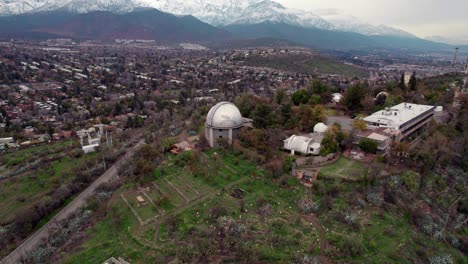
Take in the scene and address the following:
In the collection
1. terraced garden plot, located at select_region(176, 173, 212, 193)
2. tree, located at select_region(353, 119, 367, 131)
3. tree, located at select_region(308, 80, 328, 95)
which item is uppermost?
tree, located at select_region(308, 80, 328, 95)

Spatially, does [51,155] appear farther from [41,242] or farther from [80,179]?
[41,242]

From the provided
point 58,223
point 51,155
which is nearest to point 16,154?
point 51,155

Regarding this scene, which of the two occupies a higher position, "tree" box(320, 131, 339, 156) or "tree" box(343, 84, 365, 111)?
"tree" box(343, 84, 365, 111)

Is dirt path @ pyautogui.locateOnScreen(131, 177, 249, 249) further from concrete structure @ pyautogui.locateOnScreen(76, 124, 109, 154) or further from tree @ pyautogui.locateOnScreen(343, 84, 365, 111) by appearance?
tree @ pyautogui.locateOnScreen(343, 84, 365, 111)

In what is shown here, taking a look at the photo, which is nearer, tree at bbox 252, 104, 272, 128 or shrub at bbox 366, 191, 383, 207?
shrub at bbox 366, 191, 383, 207

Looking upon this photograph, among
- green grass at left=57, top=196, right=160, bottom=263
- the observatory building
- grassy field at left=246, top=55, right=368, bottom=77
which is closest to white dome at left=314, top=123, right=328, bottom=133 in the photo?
the observatory building

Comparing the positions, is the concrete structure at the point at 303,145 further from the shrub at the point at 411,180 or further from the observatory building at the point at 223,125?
the shrub at the point at 411,180
